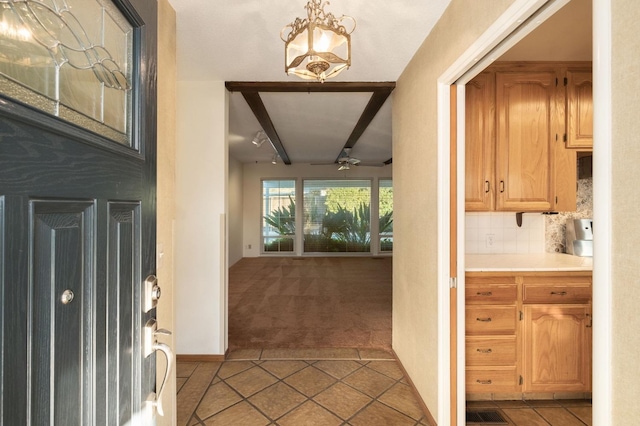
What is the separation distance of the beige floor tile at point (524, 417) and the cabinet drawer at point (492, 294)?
2.27 ft

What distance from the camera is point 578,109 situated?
7.27 ft

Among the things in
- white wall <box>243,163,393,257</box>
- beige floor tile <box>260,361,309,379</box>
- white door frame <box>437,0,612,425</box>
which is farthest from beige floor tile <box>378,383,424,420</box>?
white wall <box>243,163,393,257</box>

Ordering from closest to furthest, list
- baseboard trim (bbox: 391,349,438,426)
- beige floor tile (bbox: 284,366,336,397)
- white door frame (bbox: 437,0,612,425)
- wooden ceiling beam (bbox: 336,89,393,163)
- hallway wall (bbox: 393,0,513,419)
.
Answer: white door frame (bbox: 437,0,612,425) < hallway wall (bbox: 393,0,513,419) < baseboard trim (bbox: 391,349,438,426) < beige floor tile (bbox: 284,366,336,397) < wooden ceiling beam (bbox: 336,89,393,163)

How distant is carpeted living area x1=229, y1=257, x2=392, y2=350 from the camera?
2.96 m

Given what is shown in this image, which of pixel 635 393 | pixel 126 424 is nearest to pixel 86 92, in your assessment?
pixel 126 424

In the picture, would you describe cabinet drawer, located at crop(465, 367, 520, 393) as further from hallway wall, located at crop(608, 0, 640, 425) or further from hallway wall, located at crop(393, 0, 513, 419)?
hallway wall, located at crop(608, 0, 640, 425)

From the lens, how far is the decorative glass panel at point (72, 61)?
20.9 inches

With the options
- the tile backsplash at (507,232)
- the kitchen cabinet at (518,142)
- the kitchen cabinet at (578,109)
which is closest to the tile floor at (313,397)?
the tile backsplash at (507,232)

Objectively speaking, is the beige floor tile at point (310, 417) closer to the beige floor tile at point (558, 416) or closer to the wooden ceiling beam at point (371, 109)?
the beige floor tile at point (558, 416)

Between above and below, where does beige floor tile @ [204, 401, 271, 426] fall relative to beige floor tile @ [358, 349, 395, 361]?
below

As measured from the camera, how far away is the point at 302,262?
279 inches

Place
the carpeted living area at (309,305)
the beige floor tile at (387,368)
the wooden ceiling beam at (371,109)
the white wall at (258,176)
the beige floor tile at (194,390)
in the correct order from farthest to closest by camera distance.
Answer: the white wall at (258,176) → the carpeted living area at (309,305) → the wooden ceiling beam at (371,109) → the beige floor tile at (387,368) → the beige floor tile at (194,390)

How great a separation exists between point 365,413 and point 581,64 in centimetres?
289

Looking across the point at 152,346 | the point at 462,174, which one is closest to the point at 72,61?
the point at 152,346
